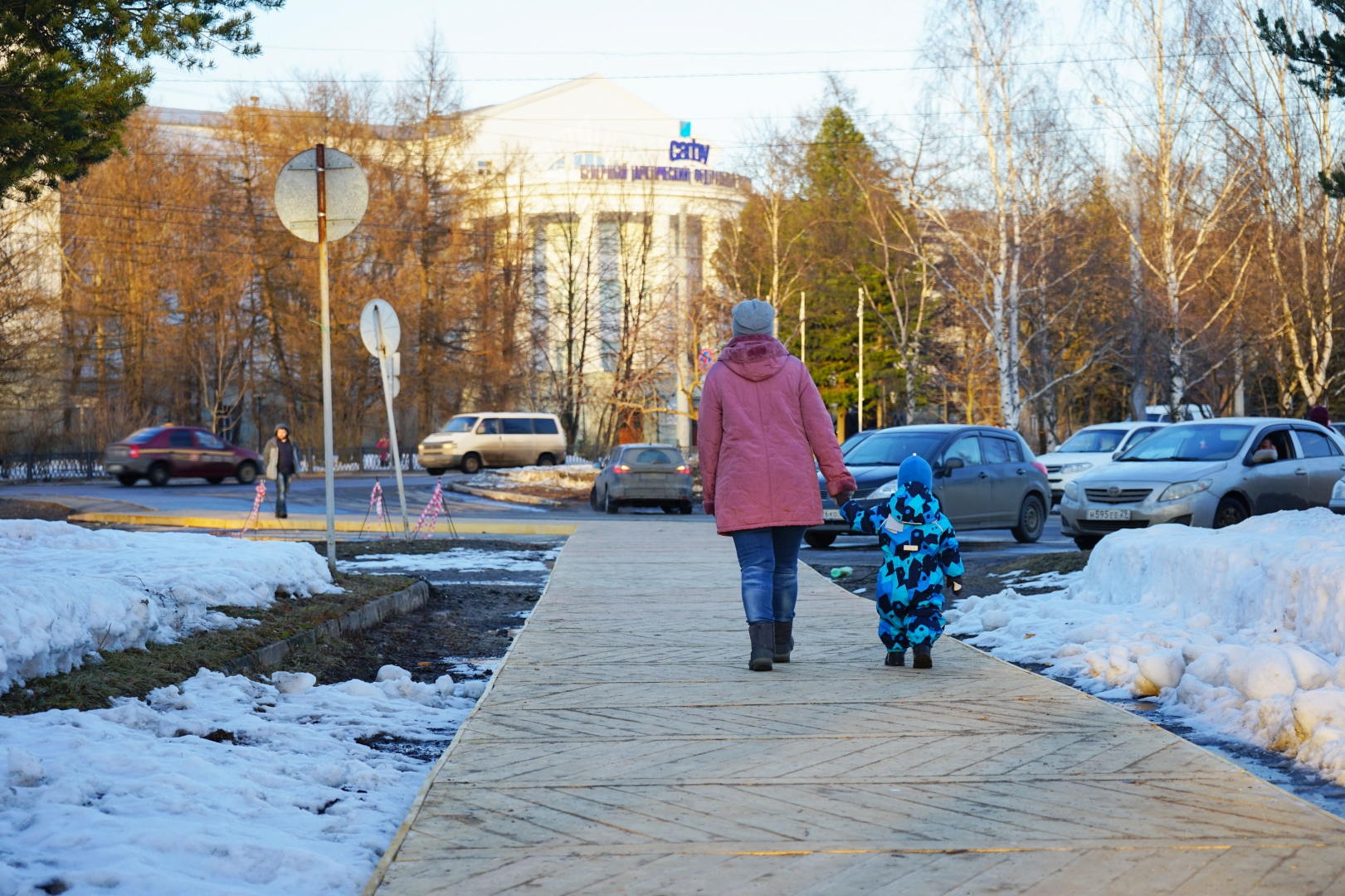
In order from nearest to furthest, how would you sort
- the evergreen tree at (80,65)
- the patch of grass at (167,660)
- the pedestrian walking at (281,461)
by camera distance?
the patch of grass at (167,660)
the evergreen tree at (80,65)
the pedestrian walking at (281,461)

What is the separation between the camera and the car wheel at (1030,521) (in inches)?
746

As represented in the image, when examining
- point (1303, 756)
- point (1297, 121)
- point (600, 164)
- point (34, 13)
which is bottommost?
point (1303, 756)

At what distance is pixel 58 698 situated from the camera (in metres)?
5.43

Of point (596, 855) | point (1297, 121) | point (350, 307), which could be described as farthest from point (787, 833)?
point (350, 307)

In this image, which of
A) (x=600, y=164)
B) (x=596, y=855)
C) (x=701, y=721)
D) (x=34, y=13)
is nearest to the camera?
(x=596, y=855)

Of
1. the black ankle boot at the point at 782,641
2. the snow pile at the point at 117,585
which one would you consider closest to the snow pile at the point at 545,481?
the snow pile at the point at 117,585

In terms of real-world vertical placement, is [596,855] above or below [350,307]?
below

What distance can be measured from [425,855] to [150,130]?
48031 mm

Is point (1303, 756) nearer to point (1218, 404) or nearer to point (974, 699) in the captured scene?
point (974, 699)

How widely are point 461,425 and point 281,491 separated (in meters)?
20.1

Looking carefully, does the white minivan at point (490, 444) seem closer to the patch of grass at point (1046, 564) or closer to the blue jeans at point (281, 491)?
the blue jeans at point (281, 491)

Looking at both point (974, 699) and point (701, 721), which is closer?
point (701, 721)

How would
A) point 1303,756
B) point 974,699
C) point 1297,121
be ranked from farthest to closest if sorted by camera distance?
point 1297,121 → point 974,699 → point 1303,756

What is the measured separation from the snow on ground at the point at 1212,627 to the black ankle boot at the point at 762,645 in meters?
1.68
